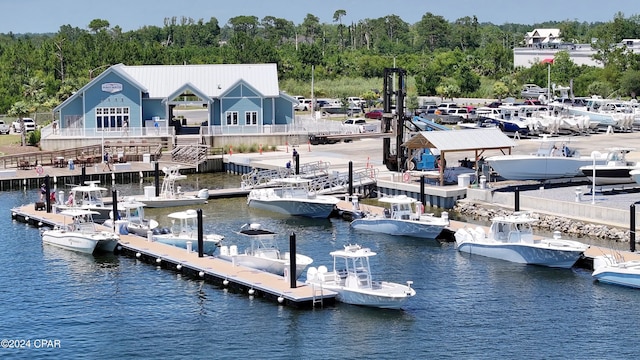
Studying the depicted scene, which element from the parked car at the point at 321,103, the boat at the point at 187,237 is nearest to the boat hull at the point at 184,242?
the boat at the point at 187,237

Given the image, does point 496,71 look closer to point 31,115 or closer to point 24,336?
point 31,115

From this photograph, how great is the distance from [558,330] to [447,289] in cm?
620

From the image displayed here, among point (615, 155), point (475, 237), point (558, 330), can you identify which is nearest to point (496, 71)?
point (615, 155)

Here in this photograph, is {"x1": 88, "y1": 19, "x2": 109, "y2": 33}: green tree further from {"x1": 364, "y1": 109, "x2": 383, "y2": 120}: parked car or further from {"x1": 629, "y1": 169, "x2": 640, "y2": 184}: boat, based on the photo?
{"x1": 629, "y1": 169, "x2": 640, "y2": 184}: boat

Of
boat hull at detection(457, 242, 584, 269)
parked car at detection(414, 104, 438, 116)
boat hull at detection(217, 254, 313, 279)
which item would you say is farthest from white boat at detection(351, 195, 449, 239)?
parked car at detection(414, 104, 438, 116)

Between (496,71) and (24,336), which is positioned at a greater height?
Answer: (496,71)

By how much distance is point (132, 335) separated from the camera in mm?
38156

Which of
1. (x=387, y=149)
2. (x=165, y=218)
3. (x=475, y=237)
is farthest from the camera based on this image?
(x=387, y=149)

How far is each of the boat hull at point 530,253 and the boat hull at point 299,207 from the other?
39.0 feet

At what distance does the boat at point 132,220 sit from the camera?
53.2 m

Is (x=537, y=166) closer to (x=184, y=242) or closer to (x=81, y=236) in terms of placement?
(x=184, y=242)

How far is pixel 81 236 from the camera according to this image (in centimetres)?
5059

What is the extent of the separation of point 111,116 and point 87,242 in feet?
131

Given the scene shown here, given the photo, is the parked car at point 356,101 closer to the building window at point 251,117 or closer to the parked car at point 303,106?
the parked car at point 303,106
